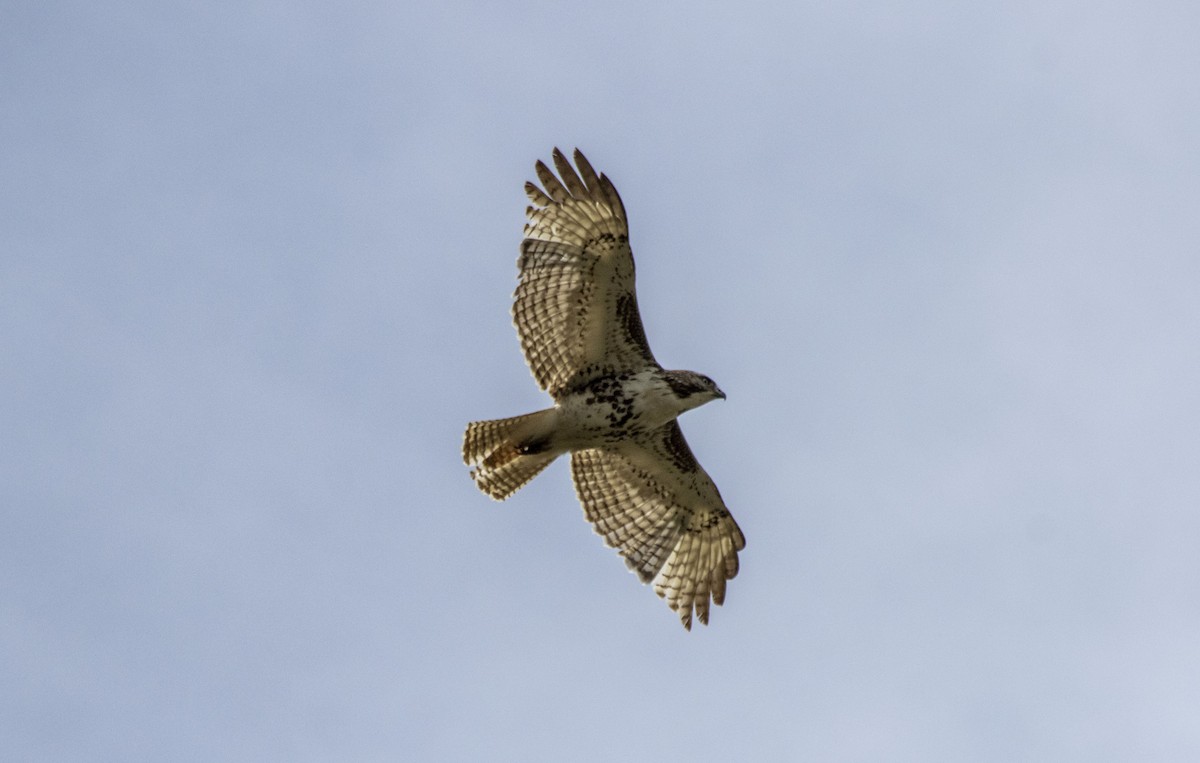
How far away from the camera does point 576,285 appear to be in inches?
657

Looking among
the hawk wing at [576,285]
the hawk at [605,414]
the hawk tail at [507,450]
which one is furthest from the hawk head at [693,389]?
the hawk tail at [507,450]

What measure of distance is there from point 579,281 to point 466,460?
2.22 metres

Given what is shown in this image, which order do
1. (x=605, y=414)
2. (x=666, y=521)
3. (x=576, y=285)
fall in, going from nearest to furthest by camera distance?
(x=576, y=285) < (x=605, y=414) < (x=666, y=521)

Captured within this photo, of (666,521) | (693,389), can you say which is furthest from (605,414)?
(666,521)

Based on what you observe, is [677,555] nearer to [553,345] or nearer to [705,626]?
[705,626]

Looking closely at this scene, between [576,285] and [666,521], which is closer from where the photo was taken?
[576,285]

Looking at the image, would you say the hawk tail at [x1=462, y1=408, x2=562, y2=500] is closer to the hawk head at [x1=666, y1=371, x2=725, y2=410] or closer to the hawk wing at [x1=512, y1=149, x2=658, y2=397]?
the hawk wing at [x1=512, y1=149, x2=658, y2=397]

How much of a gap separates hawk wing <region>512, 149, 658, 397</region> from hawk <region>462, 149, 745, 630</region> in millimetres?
10

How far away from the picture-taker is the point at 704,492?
60.0 feet

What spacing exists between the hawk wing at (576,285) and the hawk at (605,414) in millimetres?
10

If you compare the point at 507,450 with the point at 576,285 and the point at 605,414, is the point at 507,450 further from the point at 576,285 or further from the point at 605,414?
the point at 576,285

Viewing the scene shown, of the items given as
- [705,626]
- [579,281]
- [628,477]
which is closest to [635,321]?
[579,281]

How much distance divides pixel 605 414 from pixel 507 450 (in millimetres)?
1066

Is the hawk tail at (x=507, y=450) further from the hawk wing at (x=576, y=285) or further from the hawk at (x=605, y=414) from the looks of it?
the hawk wing at (x=576, y=285)
